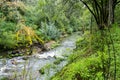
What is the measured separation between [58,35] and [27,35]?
5.90m

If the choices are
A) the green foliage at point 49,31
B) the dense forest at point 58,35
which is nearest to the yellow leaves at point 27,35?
the dense forest at point 58,35

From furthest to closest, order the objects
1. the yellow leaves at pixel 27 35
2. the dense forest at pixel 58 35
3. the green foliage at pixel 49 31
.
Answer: the green foliage at pixel 49 31, the yellow leaves at pixel 27 35, the dense forest at pixel 58 35

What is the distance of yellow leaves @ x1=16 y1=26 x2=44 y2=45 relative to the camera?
17.3 metres

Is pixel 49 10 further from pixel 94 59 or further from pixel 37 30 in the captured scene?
pixel 94 59

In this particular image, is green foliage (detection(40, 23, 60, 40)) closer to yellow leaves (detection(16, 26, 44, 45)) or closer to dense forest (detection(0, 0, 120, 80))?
dense forest (detection(0, 0, 120, 80))

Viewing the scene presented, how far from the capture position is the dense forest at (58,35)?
22.4 feet

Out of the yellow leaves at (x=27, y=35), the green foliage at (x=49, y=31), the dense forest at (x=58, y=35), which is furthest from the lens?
the green foliage at (x=49, y=31)

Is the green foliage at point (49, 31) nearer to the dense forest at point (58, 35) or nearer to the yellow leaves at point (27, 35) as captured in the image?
the dense forest at point (58, 35)

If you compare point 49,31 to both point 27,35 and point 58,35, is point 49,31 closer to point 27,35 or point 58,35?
point 58,35

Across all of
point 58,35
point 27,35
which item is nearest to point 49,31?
point 58,35

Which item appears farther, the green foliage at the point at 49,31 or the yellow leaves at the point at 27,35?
the green foliage at the point at 49,31

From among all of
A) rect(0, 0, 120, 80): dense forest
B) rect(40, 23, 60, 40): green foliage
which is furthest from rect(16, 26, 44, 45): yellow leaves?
rect(40, 23, 60, 40): green foliage

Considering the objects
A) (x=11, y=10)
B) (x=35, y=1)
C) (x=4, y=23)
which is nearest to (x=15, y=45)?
(x=4, y=23)

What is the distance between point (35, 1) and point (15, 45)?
1181 centimetres
